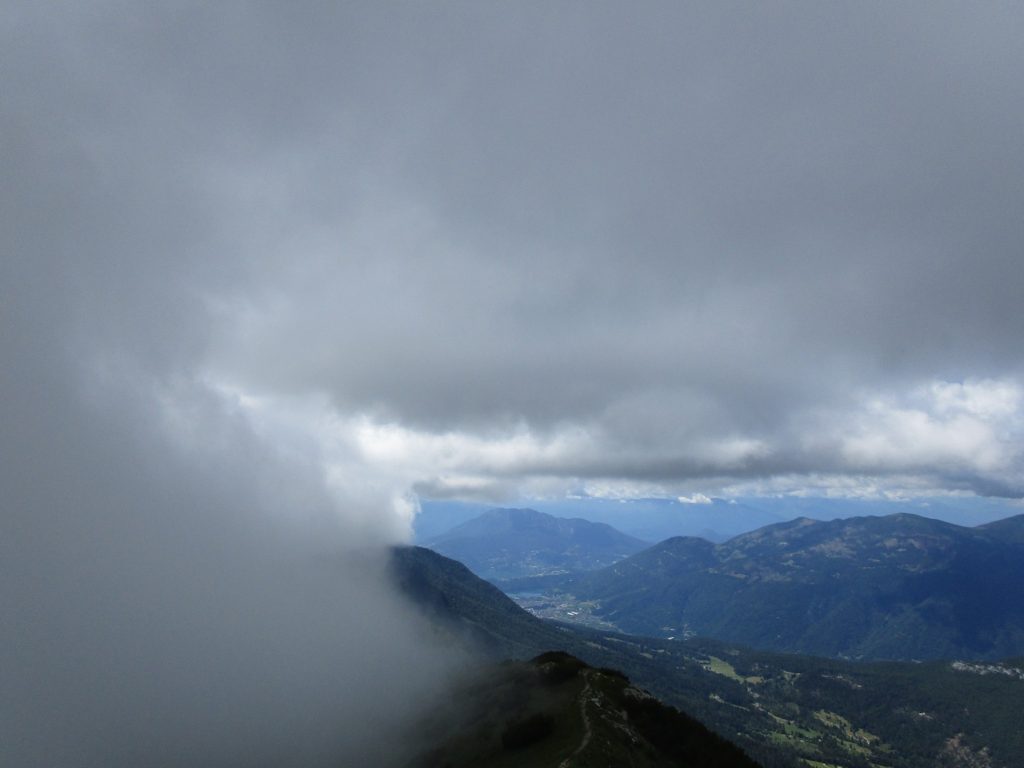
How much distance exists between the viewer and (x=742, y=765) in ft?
313

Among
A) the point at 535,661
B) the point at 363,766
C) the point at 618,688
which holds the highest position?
the point at 618,688

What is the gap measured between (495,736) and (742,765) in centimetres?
5621

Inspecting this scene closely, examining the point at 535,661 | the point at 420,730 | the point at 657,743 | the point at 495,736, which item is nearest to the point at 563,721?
the point at 657,743

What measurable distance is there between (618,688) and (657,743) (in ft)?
72.8

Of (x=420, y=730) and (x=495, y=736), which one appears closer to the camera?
(x=495, y=736)

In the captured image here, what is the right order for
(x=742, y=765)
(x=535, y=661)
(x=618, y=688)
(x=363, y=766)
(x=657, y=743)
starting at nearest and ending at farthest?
1. (x=742, y=765)
2. (x=657, y=743)
3. (x=618, y=688)
4. (x=535, y=661)
5. (x=363, y=766)

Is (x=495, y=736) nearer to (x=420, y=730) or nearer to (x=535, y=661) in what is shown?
(x=535, y=661)

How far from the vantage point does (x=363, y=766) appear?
628 feet

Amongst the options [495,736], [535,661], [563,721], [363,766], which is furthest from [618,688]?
[363,766]

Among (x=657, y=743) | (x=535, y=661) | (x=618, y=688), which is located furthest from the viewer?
(x=535, y=661)

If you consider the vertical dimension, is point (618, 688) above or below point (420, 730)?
above

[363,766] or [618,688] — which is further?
[363,766]

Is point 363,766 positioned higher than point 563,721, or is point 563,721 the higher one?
point 563,721

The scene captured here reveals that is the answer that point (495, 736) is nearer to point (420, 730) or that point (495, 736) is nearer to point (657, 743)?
point (657, 743)
